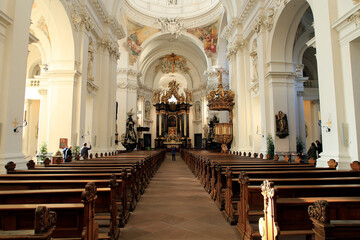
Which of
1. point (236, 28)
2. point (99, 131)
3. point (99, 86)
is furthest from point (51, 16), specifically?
point (236, 28)

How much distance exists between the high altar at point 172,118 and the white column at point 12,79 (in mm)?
24387

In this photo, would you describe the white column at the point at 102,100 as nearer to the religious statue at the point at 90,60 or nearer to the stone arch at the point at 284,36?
the religious statue at the point at 90,60

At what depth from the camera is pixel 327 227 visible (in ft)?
5.09

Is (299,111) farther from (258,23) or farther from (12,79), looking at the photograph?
(12,79)

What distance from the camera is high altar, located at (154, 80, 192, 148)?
3073cm

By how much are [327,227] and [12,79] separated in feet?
22.2

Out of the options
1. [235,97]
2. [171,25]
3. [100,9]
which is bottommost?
[235,97]

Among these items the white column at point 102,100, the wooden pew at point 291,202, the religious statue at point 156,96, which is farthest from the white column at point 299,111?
the religious statue at point 156,96

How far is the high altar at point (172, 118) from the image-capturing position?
30.7 m

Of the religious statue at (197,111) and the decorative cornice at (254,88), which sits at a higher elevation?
the religious statue at (197,111)

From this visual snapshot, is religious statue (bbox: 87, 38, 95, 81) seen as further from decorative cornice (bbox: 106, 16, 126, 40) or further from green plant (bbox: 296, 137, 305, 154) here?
green plant (bbox: 296, 137, 305, 154)

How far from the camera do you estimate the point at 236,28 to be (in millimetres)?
13648

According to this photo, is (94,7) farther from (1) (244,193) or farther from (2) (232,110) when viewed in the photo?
(1) (244,193)

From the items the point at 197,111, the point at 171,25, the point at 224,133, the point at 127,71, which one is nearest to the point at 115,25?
the point at 224,133
